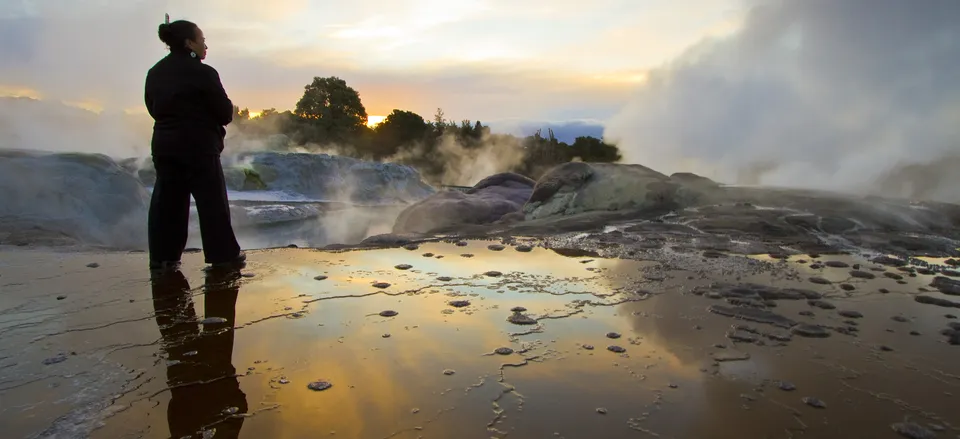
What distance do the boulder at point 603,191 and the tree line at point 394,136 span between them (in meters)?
15.4

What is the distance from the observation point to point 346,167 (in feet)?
50.6

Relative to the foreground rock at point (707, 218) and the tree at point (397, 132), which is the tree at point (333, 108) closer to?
the tree at point (397, 132)

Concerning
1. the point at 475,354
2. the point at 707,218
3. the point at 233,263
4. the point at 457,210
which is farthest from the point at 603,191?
the point at 475,354

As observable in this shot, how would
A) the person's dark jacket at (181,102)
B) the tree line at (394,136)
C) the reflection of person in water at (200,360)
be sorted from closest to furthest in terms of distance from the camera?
the reflection of person in water at (200,360) < the person's dark jacket at (181,102) < the tree line at (394,136)

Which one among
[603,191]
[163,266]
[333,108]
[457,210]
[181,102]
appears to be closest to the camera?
[181,102]

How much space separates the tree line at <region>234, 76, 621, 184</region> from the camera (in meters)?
24.7

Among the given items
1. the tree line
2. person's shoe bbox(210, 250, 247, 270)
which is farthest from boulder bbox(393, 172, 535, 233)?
the tree line

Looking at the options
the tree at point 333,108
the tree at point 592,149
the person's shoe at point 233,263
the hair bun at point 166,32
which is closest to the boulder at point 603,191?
the person's shoe at point 233,263

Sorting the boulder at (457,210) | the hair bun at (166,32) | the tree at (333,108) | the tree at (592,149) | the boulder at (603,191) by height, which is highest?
the tree at (333,108)

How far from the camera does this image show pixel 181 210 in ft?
11.5

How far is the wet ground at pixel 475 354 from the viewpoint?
60.4 inches

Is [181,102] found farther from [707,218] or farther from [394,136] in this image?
[394,136]

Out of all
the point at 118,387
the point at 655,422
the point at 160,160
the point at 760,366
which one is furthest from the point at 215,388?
the point at 160,160

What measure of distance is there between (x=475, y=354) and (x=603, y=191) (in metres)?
5.12
